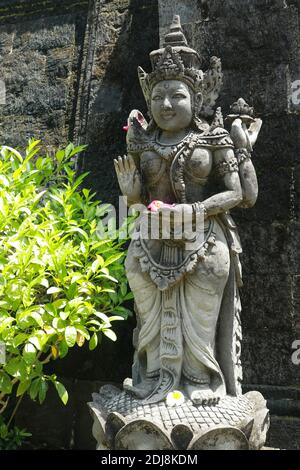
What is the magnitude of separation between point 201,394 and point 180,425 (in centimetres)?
31

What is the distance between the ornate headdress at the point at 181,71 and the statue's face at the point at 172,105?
52mm

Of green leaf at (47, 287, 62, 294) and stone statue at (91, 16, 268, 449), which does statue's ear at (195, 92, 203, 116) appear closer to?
stone statue at (91, 16, 268, 449)

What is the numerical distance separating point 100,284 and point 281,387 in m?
1.60

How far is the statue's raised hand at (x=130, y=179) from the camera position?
3.63 m

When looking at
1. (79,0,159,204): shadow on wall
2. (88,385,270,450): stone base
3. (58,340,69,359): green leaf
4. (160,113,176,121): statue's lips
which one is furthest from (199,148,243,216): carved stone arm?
(79,0,159,204): shadow on wall

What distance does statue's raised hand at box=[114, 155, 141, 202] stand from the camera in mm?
3627

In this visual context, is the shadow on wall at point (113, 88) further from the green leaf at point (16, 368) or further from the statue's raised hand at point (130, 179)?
the green leaf at point (16, 368)

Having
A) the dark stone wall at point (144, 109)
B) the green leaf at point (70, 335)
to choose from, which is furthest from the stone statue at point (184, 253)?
the dark stone wall at point (144, 109)

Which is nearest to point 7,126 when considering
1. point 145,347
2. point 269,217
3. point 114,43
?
point 114,43

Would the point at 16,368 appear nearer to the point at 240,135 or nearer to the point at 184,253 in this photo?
the point at 184,253

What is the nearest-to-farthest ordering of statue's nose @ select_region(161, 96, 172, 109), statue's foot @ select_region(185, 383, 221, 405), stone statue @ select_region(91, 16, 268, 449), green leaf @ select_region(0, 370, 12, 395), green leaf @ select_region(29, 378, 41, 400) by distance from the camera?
statue's foot @ select_region(185, 383, 221, 405), stone statue @ select_region(91, 16, 268, 449), statue's nose @ select_region(161, 96, 172, 109), green leaf @ select_region(0, 370, 12, 395), green leaf @ select_region(29, 378, 41, 400)

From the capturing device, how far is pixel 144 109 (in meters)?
5.50

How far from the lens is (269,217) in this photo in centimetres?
465

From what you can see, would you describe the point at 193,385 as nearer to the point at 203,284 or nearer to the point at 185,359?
the point at 185,359
